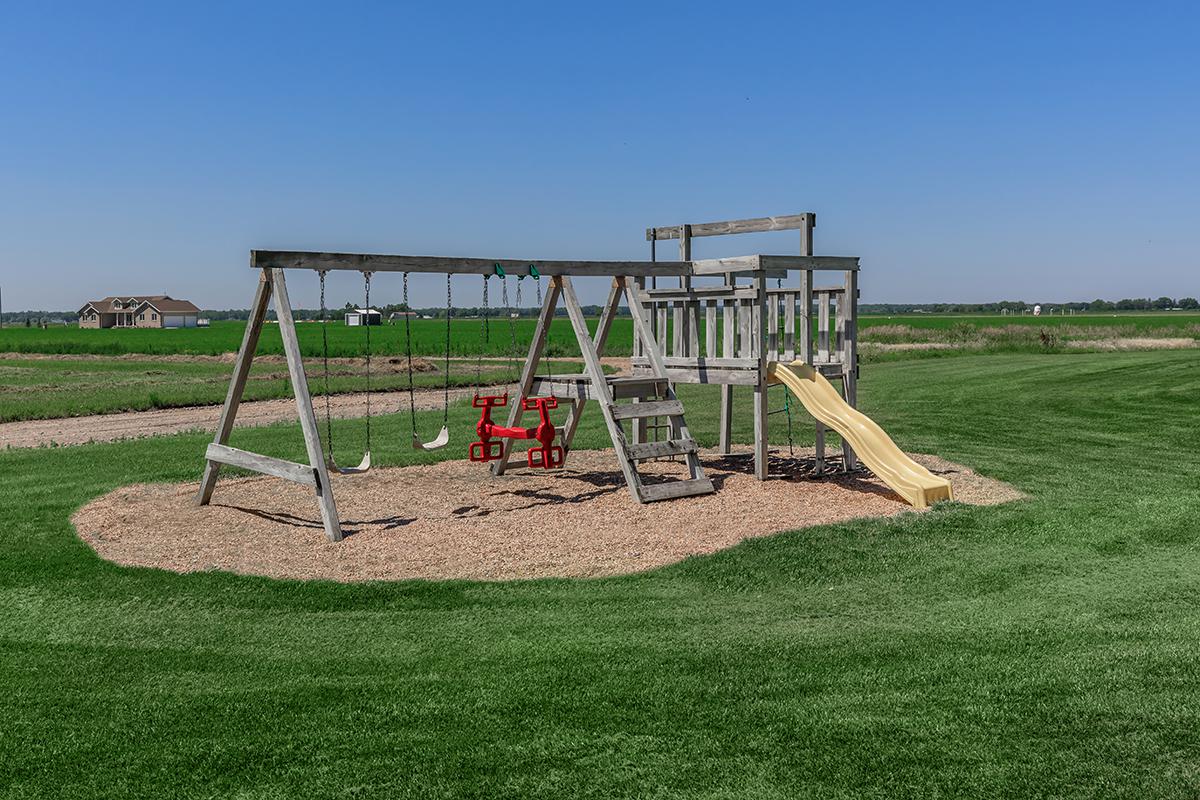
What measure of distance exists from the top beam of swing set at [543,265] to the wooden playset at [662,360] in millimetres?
13

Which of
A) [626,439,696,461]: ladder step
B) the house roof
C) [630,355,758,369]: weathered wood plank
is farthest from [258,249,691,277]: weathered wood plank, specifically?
the house roof

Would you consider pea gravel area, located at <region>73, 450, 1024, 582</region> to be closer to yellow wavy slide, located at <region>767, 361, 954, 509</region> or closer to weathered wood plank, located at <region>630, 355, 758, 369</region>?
yellow wavy slide, located at <region>767, 361, 954, 509</region>

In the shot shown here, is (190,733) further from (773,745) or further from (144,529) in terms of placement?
(144,529)

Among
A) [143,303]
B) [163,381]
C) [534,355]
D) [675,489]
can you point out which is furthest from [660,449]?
[143,303]

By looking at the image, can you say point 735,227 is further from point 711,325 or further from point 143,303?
point 143,303

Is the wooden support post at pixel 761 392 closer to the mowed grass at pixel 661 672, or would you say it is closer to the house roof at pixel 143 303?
the mowed grass at pixel 661 672

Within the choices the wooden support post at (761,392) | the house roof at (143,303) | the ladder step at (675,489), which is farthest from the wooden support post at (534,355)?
the house roof at (143,303)

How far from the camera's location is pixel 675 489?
34.2 feet

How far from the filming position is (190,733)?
4.87 meters

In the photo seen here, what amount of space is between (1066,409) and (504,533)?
13.6m

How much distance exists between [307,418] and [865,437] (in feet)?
18.0

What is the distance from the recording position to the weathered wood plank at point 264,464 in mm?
9195

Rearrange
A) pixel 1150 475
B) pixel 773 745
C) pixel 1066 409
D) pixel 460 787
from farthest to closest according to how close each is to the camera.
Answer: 1. pixel 1066 409
2. pixel 1150 475
3. pixel 773 745
4. pixel 460 787

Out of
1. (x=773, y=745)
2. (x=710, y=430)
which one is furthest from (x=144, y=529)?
(x=710, y=430)
